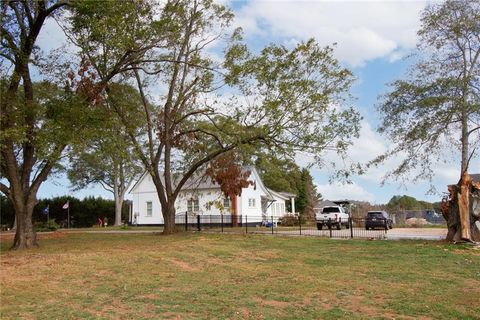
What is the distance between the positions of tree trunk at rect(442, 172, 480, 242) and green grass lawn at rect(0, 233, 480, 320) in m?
2.01

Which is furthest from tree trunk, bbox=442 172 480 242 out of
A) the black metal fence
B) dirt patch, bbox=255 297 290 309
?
dirt patch, bbox=255 297 290 309

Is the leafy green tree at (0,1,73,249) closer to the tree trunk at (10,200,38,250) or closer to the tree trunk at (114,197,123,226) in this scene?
the tree trunk at (10,200,38,250)

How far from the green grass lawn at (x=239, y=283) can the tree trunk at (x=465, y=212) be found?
6.61 ft

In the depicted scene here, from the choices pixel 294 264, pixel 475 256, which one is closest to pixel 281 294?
pixel 294 264

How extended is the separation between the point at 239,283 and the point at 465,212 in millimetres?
12257

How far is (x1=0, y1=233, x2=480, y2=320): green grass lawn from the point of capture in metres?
7.92

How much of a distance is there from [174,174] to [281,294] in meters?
20.1

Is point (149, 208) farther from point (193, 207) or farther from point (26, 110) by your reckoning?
point (26, 110)

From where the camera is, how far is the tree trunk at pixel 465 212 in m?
18.8

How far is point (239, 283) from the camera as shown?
10492 millimetres

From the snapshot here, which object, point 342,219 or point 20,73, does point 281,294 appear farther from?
point 342,219

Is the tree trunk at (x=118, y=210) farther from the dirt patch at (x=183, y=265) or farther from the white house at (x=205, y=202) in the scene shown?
the dirt patch at (x=183, y=265)

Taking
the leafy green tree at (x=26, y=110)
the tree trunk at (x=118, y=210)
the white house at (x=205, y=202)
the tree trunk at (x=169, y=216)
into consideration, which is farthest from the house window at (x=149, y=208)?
the leafy green tree at (x=26, y=110)

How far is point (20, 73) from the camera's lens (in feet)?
56.8
